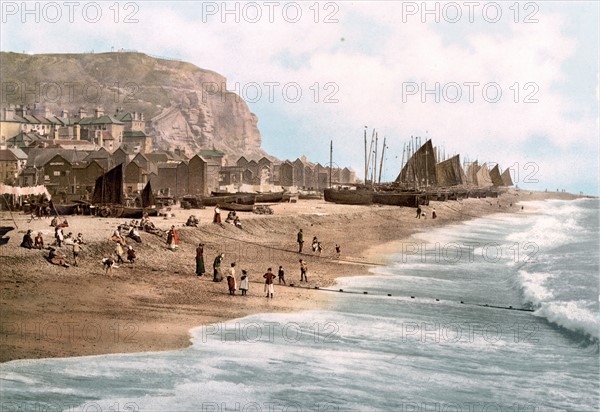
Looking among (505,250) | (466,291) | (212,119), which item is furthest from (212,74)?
(466,291)

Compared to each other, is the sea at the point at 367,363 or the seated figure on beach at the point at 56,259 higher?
the seated figure on beach at the point at 56,259

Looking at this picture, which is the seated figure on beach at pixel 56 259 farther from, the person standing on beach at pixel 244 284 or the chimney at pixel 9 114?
the chimney at pixel 9 114

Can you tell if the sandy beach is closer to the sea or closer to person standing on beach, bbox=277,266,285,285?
person standing on beach, bbox=277,266,285,285

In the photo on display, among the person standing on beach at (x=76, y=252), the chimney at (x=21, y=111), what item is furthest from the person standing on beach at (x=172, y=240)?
the chimney at (x=21, y=111)

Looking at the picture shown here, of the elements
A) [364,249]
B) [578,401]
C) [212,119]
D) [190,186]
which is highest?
[212,119]

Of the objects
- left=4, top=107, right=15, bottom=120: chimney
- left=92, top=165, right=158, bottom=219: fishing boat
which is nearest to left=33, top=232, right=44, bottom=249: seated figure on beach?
left=92, top=165, right=158, bottom=219: fishing boat

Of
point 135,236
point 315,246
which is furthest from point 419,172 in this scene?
point 135,236

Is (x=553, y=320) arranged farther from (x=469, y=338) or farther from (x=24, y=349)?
(x=24, y=349)
